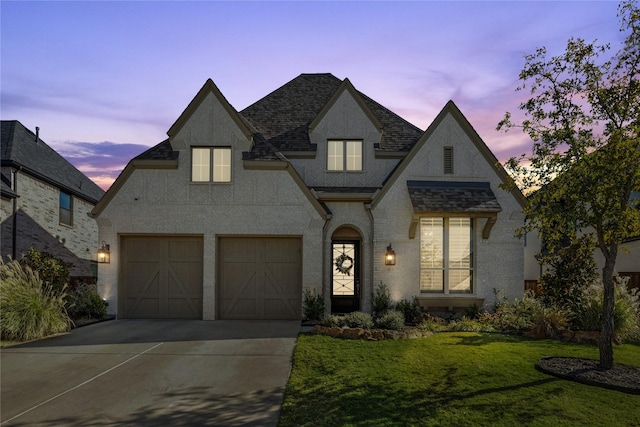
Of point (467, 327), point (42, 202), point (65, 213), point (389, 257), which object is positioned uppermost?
point (42, 202)

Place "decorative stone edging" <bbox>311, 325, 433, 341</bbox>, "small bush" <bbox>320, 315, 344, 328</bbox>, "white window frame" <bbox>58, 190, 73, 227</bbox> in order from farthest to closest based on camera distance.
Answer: "white window frame" <bbox>58, 190, 73, 227</bbox>
"small bush" <bbox>320, 315, 344, 328</bbox>
"decorative stone edging" <bbox>311, 325, 433, 341</bbox>

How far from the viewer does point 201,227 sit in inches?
631

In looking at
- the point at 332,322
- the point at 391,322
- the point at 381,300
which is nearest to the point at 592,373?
the point at 391,322

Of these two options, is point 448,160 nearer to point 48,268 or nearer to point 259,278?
point 259,278

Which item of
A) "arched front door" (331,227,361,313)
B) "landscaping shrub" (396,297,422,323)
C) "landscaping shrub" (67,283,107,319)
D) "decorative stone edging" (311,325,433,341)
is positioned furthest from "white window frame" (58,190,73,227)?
"landscaping shrub" (396,297,422,323)

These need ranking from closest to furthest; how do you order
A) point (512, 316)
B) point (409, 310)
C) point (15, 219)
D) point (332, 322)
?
point (332, 322) < point (512, 316) < point (409, 310) < point (15, 219)

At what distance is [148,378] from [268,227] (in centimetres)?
773

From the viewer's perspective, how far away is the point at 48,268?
1388 centimetres

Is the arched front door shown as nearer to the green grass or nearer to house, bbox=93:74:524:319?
house, bbox=93:74:524:319

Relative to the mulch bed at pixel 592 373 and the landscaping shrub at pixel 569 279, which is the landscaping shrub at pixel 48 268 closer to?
the mulch bed at pixel 592 373

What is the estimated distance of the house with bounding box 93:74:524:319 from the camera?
1597 centimetres

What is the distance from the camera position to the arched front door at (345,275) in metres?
17.9

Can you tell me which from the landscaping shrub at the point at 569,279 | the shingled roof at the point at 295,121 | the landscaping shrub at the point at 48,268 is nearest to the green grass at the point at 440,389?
the landscaping shrub at the point at 569,279

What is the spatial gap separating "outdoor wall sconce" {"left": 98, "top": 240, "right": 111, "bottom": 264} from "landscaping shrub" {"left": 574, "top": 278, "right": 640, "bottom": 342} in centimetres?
1466
